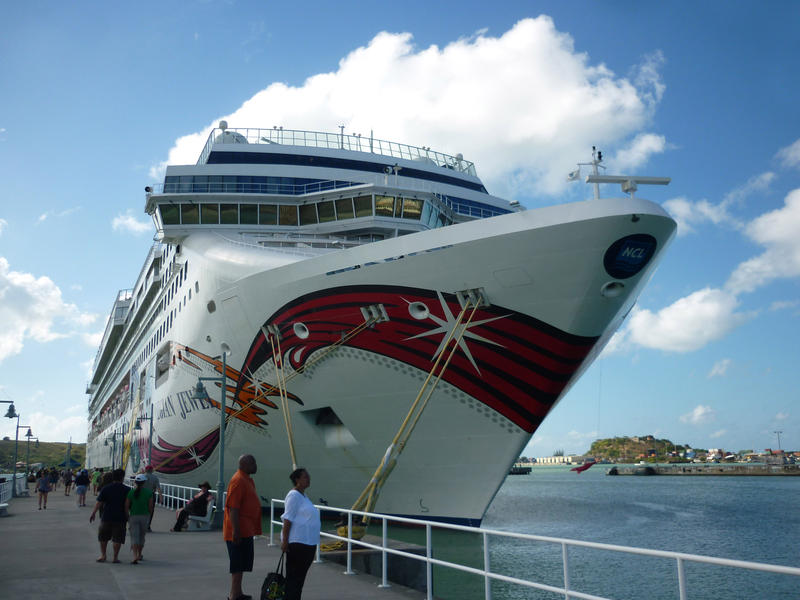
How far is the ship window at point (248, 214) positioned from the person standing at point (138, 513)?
10.6m

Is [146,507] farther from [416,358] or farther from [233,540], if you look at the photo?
[416,358]

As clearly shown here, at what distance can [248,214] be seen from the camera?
1917 centimetres

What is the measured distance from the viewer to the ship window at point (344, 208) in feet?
58.2

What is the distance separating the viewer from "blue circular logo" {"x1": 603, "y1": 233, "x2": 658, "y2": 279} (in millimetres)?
10602

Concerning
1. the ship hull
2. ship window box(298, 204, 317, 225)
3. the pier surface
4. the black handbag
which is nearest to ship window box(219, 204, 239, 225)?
ship window box(298, 204, 317, 225)

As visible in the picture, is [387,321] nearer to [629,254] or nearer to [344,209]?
[629,254]

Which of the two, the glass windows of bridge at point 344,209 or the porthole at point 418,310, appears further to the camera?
the glass windows of bridge at point 344,209

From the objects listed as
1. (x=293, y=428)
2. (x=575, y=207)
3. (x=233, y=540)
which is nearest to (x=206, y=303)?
(x=293, y=428)

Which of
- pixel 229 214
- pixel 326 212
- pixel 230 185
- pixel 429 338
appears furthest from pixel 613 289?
pixel 230 185

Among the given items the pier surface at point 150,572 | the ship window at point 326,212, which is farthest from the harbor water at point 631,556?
the ship window at point 326,212

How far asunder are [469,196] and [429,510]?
12.3 metres

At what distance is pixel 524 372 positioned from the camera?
11.7m

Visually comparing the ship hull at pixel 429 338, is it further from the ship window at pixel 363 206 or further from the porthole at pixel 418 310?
the ship window at pixel 363 206

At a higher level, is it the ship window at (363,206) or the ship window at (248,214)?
the ship window at (248,214)
